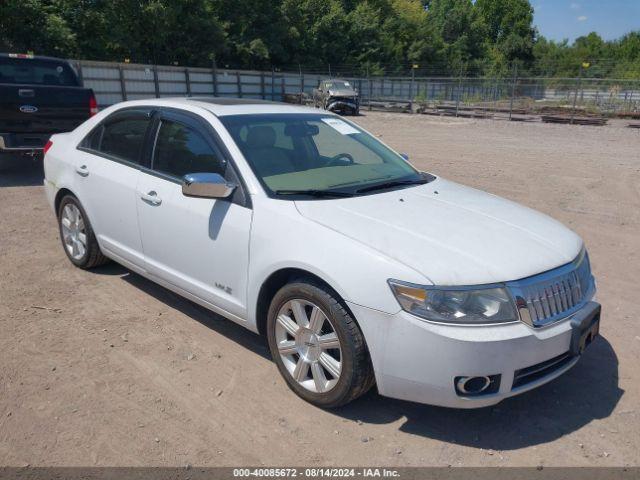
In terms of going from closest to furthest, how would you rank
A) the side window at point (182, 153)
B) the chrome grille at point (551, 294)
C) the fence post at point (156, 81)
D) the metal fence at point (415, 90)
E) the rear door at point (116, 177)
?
1. the chrome grille at point (551, 294)
2. the side window at point (182, 153)
3. the rear door at point (116, 177)
4. the metal fence at point (415, 90)
5. the fence post at point (156, 81)

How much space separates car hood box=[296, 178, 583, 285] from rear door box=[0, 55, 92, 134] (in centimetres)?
698

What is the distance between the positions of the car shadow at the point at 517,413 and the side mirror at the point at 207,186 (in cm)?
147

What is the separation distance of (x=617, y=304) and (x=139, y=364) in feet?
12.4

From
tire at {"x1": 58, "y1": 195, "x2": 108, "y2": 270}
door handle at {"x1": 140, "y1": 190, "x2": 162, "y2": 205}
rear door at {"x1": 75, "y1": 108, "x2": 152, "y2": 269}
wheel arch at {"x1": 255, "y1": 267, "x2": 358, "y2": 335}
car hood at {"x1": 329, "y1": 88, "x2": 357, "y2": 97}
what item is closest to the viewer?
wheel arch at {"x1": 255, "y1": 267, "x2": 358, "y2": 335}

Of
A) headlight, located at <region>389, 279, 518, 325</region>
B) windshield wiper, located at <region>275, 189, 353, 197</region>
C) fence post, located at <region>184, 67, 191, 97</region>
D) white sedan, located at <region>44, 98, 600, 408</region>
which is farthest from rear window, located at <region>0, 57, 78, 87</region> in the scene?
fence post, located at <region>184, 67, 191, 97</region>

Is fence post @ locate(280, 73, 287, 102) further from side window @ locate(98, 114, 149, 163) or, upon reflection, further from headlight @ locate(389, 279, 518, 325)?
headlight @ locate(389, 279, 518, 325)

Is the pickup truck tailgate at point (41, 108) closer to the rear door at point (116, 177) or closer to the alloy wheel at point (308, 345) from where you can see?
the rear door at point (116, 177)

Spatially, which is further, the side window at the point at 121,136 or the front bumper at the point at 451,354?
the side window at the point at 121,136

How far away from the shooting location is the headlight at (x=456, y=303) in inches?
105

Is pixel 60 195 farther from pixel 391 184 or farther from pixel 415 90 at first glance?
pixel 415 90

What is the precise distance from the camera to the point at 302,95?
3400 cm

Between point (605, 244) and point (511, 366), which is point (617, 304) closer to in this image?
point (605, 244)

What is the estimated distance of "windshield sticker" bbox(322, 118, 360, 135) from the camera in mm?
4395

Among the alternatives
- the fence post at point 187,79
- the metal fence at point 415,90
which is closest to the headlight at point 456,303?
the metal fence at point 415,90
